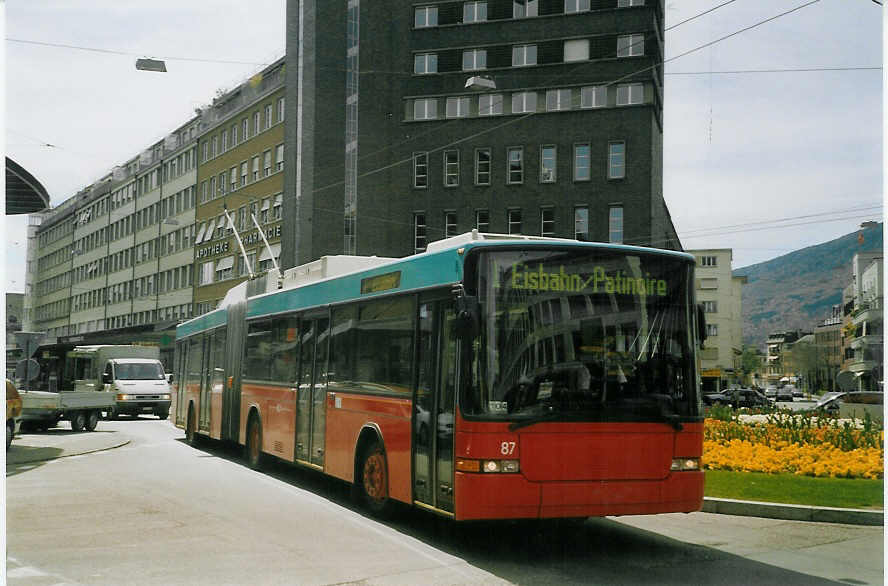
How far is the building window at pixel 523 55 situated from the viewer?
61.3m

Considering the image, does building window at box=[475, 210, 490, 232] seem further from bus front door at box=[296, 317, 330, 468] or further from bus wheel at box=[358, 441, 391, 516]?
bus wheel at box=[358, 441, 391, 516]

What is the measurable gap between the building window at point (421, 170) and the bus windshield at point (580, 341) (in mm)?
54761

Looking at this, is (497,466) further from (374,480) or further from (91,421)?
(91,421)

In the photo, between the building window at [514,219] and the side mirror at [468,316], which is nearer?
the side mirror at [468,316]

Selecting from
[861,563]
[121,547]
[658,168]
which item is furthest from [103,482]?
[658,168]

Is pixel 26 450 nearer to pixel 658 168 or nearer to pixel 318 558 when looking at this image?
pixel 318 558

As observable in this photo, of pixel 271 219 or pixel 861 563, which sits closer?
pixel 861 563

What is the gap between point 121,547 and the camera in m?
9.33

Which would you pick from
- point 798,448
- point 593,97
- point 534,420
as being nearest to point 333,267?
point 534,420

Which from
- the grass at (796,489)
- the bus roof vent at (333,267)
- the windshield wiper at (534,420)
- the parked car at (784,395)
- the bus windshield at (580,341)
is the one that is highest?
the bus roof vent at (333,267)

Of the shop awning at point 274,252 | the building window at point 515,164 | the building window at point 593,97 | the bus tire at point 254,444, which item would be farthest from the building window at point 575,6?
the bus tire at point 254,444

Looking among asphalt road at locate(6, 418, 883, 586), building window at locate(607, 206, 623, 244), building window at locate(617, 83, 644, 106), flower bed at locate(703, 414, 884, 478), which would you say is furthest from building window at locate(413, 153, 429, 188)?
asphalt road at locate(6, 418, 883, 586)

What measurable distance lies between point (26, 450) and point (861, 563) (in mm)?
16703

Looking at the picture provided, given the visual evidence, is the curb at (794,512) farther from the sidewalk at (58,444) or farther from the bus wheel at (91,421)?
the bus wheel at (91,421)
